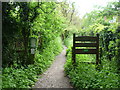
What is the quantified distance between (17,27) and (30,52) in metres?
1.68

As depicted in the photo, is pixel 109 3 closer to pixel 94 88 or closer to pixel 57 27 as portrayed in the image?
pixel 94 88

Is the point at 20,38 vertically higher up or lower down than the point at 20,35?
lower down

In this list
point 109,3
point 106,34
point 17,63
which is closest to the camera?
point 109,3

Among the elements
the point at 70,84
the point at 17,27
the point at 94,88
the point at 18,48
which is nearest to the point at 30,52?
the point at 18,48

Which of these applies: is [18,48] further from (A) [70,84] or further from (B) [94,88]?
(B) [94,88]

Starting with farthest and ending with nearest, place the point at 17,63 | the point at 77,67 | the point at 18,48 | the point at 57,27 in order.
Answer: the point at 57,27 < the point at 18,48 < the point at 17,63 < the point at 77,67

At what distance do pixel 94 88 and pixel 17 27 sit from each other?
4591 mm

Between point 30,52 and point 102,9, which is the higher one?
point 102,9

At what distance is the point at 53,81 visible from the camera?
5.42m

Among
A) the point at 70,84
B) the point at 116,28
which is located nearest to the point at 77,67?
the point at 70,84

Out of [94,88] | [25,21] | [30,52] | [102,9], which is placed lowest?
[94,88]

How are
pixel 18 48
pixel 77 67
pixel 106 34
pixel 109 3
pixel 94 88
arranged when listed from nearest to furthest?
1. pixel 94 88
2. pixel 109 3
3. pixel 77 67
4. pixel 18 48
5. pixel 106 34

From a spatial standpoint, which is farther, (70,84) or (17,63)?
(17,63)

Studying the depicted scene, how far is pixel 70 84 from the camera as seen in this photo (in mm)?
5094
